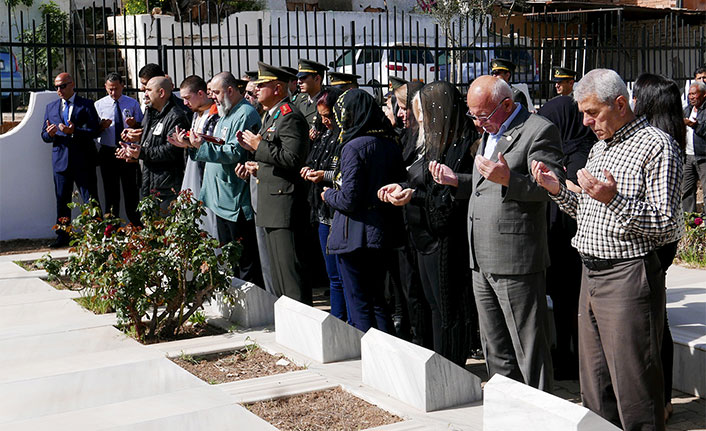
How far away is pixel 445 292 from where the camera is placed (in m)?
5.22

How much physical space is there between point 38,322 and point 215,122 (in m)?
2.25

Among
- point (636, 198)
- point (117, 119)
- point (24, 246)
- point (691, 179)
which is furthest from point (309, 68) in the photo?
point (691, 179)

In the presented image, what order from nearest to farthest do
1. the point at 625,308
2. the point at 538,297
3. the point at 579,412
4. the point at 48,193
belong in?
the point at 579,412 → the point at 625,308 → the point at 538,297 → the point at 48,193

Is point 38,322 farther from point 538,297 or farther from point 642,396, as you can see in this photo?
point 642,396

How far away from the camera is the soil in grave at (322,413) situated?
445cm

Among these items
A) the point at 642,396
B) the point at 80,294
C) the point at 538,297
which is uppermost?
the point at 538,297

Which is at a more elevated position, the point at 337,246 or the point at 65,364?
the point at 337,246

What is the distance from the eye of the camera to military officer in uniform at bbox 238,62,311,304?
6512 mm

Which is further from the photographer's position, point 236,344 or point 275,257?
point 275,257

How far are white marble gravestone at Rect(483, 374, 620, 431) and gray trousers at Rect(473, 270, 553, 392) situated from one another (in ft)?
1.58

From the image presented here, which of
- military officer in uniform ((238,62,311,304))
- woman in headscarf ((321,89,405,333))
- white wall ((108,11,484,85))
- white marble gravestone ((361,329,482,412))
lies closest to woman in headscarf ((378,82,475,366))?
woman in headscarf ((321,89,405,333))

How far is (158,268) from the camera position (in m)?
6.06

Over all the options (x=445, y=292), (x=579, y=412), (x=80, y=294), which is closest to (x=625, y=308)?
(x=579, y=412)

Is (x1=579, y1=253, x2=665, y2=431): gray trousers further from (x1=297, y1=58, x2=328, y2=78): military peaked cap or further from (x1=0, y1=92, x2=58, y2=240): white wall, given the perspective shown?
(x1=0, y1=92, x2=58, y2=240): white wall
